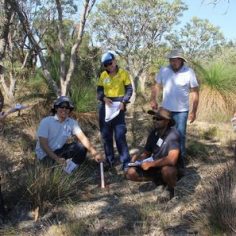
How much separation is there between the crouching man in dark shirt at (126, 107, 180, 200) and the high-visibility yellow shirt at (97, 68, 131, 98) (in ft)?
2.98

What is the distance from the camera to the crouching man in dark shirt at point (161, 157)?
5.34 metres

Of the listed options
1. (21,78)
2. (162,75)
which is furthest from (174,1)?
(162,75)

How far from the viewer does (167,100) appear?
20.5 ft

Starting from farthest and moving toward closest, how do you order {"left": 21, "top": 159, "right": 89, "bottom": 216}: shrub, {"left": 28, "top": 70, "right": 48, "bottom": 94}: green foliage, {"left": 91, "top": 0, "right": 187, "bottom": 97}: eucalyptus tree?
{"left": 91, "top": 0, "right": 187, "bottom": 97}: eucalyptus tree, {"left": 28, "top": 70, "right": 48, "bottom": 94}: green foliage, {"left": 21, "top": 159, "right": 89, "bottom": 216}: shrub

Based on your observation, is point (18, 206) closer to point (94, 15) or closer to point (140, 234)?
point (140, 234)

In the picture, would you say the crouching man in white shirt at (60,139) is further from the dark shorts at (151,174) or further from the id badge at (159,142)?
the id badge at (159,142)

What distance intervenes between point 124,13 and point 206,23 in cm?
1350

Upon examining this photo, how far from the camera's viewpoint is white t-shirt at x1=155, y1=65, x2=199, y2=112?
6137 millimetres

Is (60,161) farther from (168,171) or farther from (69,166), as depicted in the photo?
(168,171)

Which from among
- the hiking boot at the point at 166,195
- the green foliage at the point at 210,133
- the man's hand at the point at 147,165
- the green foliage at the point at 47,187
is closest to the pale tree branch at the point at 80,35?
the green foliage at the point at 210,133

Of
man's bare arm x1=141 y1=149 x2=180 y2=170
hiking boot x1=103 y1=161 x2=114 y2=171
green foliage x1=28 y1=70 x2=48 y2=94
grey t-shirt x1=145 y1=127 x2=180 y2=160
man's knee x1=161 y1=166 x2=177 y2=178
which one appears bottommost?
hiking boot x1=103 y1=161 x2=114 y2=171

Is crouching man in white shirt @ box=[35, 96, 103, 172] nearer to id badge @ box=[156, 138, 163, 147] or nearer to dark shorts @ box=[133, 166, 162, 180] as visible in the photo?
dark shorts @ box=[133, 166, 162, 180]

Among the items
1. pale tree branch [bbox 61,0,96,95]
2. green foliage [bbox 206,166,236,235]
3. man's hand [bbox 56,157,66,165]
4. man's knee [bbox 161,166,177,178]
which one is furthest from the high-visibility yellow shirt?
green foliage [bbox 206,166,236,235]

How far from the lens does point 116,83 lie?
6.35 meters
